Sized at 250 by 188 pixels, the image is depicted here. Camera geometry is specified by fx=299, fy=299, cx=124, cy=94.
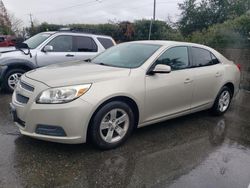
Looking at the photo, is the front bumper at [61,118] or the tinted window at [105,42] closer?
the front bumper at [61,118]

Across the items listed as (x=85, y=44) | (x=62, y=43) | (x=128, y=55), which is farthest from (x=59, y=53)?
(x=128, y=55)

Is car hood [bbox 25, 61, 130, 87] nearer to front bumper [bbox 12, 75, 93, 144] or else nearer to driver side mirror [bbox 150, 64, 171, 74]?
front bumper [bbox 12, 75, 93, 144]

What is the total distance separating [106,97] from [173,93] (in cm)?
134

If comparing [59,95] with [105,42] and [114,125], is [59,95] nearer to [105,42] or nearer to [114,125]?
[114,125]

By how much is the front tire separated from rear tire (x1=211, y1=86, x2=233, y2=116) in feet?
7.55

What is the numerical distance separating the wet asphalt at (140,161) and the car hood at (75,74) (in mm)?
918

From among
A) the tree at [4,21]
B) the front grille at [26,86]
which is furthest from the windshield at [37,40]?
the tree at [4,21]

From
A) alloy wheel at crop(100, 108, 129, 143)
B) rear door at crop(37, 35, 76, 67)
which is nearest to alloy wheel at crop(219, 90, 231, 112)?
alloy wheel at crop(100, 108, 129, 143)

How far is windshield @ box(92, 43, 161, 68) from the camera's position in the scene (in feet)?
15.4

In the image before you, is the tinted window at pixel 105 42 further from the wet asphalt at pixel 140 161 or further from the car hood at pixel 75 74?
the wet asphalt at pixel 140 161

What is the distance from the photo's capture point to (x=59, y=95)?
3.71 m

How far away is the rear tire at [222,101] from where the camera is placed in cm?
589

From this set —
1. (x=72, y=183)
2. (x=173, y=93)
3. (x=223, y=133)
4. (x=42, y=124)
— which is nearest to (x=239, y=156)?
(x=223, y=133)

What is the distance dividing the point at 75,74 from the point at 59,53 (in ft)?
12.8
